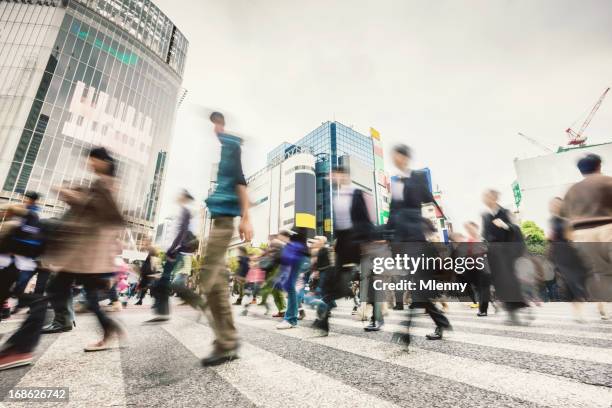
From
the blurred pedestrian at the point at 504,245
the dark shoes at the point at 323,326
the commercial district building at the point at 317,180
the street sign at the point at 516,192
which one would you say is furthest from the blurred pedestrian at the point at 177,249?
the street sign at the point at 516,192

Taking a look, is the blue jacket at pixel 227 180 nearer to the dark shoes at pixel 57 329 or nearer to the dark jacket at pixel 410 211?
the dark jacket at pixel 410 211

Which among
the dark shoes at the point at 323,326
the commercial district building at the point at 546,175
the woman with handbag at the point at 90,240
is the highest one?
the commercial district building at the point at 546,175

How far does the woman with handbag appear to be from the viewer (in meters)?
2.28

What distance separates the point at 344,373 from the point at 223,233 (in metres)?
1.37

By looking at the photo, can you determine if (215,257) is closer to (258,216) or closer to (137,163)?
(137,163)

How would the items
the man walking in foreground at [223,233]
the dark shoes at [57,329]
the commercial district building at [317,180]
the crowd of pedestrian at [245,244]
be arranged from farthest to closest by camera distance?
the commercial district building at [317,180], the dark shoes at [57,329], the crowd of pedestrian at [245,244], the man walking in foreground at [223,233]

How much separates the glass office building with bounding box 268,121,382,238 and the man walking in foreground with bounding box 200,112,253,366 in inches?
2038

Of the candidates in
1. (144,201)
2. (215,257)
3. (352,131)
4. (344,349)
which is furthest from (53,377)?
(352,131)

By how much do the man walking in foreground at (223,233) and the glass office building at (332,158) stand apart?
5175 centimetres

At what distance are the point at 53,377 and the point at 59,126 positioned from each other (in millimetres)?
42829

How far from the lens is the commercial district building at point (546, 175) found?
43.3m

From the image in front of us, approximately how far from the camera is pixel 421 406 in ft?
4.25

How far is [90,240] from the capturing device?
Result: 2.35 metres

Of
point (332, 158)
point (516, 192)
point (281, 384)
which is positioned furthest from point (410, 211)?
point (516, 192)
